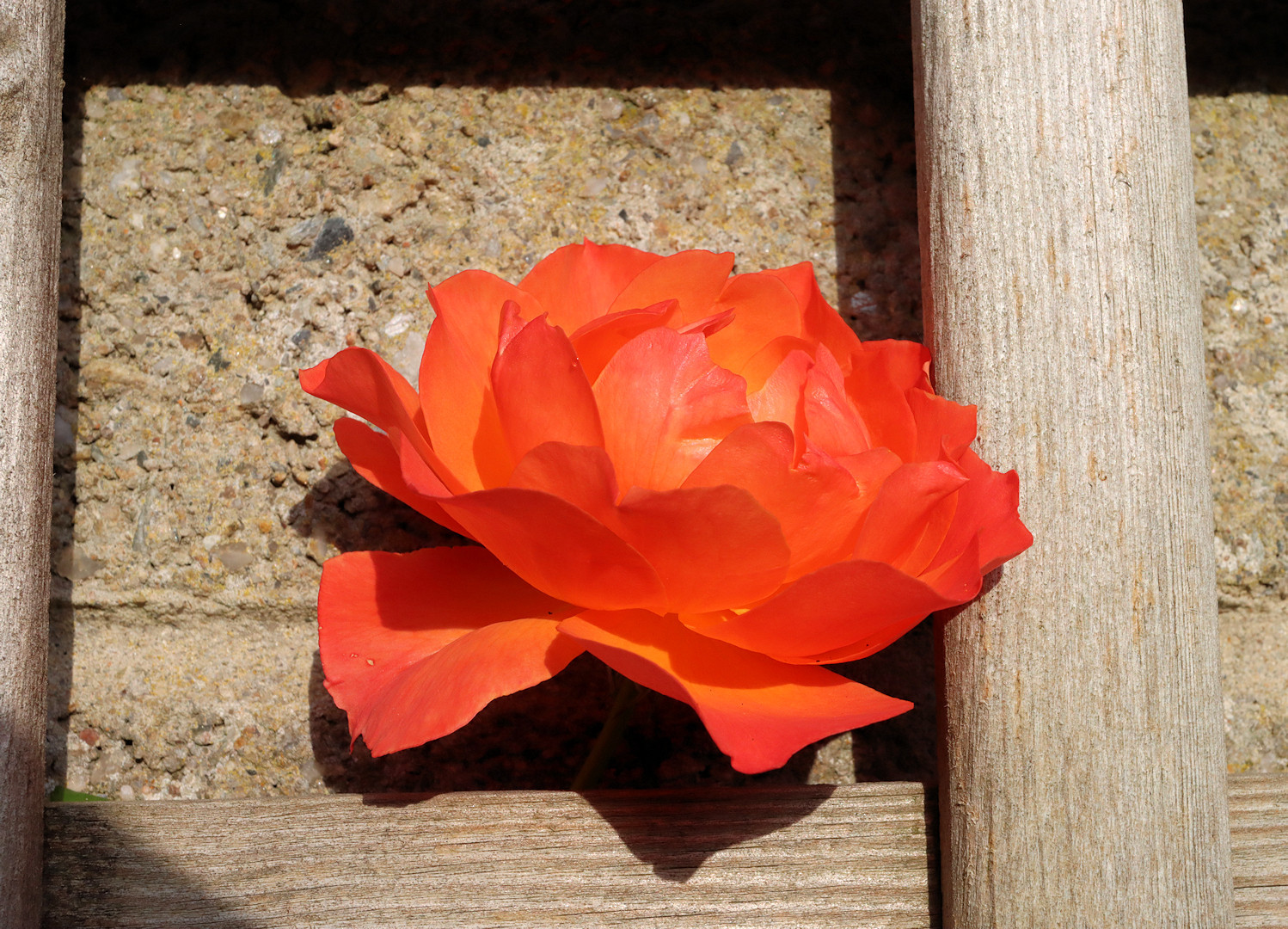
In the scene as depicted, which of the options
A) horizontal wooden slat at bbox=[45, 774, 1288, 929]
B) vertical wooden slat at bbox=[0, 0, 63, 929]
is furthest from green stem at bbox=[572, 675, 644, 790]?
vertical wooden slat at bbox=[0, 0, 63, 929]

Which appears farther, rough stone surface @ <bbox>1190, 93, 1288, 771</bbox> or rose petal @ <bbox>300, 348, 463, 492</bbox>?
rough stone surface @ <bbox>1190, 93, 1288, 771</bbox>

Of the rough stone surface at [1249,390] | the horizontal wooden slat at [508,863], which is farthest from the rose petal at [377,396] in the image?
the rough stone surface at [1249,390]

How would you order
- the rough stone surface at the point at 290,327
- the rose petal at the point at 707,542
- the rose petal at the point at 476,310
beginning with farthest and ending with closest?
the rough stone surface at the point at 290,327 < the rose petal at the point at 476,310 < the rose petal at the point at 707,542

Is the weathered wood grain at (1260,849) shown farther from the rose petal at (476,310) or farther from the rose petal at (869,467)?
the rose petal at (476,310)

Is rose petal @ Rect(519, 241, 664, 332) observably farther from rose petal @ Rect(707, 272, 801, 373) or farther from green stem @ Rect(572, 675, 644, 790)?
green stem @ Rect(572, 675, 644, 790)

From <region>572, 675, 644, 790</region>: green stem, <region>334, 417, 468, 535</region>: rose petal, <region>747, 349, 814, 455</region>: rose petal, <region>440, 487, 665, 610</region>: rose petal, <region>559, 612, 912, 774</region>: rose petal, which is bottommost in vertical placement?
<region>572, 675, 644, 790</region>: green stem

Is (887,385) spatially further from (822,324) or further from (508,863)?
(508,863)

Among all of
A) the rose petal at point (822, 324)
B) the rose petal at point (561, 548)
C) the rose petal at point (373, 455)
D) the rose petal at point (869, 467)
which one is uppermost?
the rose petal at point (822, 324)
